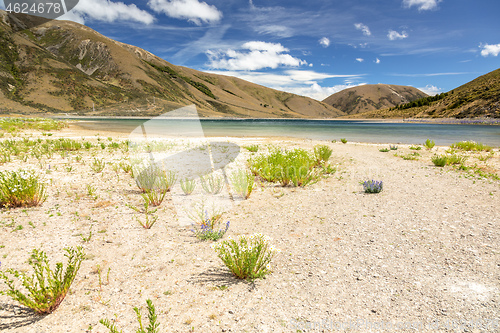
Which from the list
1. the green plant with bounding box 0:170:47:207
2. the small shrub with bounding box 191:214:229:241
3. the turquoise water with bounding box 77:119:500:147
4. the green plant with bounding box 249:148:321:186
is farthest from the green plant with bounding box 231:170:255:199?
the turquoise water with bounding box 77:119:500:147

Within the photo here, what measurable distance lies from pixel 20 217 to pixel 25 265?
2.01 meters

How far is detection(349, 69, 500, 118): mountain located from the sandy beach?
77734 millimetres

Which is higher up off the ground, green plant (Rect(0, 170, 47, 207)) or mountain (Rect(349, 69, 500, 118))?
mountain (Rect(349, 69, 500, 118))

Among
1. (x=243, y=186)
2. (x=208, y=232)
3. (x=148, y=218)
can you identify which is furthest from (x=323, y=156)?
(x=148, y=218)

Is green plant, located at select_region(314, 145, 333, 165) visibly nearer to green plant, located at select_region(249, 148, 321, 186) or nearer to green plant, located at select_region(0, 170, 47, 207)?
green plant, located at select_region(249, 148, 321, 186)

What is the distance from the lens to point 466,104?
7500cm

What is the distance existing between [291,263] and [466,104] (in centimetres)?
9549

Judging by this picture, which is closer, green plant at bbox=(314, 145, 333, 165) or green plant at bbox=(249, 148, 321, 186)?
green plant at bbox=(249, 148, 321, 186)

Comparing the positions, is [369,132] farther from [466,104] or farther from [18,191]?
[466,104]

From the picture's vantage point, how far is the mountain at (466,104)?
6569 centimetres

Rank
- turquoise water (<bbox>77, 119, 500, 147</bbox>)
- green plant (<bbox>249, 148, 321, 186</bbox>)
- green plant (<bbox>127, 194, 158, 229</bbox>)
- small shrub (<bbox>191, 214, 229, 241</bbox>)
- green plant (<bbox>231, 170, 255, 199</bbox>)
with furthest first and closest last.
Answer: turquoise water (<bbox>77, 119, 500, 147</bbox>)
green plant (<bbox>249, 148, 321, 186</bbox>)
green plant (<bbox>231, 170, 255, 199</bbox>)
green plant (<bbox>127, 194, 158, 229</bbox>)
small shrub (<bbox>191, 214, 229, 241</bbox>)

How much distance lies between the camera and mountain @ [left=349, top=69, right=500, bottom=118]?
65.7 m

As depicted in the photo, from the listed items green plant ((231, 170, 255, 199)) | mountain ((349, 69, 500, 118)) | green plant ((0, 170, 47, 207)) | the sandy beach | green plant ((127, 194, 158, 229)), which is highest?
mountain ((349, 69, 500, 118))

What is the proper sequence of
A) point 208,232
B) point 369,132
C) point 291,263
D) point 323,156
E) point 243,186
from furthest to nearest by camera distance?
point 369,132
point 323,156
point 243,186
point 208,232
point 291,263
